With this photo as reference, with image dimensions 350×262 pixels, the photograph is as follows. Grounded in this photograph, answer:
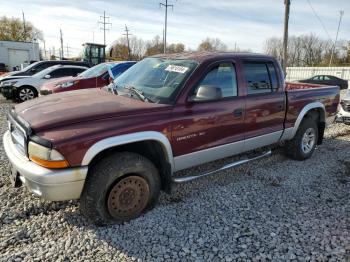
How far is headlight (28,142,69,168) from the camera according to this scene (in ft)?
9.14

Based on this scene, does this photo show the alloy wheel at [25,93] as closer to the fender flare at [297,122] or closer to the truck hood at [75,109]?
the truck hood at [75,109]

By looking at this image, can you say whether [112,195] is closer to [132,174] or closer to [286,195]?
[132,174]

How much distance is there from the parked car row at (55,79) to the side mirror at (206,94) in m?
6.21

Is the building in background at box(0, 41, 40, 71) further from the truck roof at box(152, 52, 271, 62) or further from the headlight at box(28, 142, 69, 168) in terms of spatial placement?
the headlight at box(28, 142, 69, 168)

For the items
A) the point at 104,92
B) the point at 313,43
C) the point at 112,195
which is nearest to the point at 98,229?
the point at 112,195

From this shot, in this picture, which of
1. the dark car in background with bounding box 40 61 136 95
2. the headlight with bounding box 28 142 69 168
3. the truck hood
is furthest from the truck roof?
the dark car in background with bounding box 40 61 136 95

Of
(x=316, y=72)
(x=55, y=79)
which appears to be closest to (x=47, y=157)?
(x=55, y=79)

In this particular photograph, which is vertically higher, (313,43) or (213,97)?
(313,43)

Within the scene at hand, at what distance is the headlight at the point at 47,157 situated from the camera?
2.79 meters

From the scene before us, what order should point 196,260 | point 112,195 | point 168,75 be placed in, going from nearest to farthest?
point 196,260
point 112,195
point 168,75

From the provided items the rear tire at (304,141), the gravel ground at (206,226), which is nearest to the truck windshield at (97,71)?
the gravel ground at (206,226)

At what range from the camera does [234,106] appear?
4.08 m

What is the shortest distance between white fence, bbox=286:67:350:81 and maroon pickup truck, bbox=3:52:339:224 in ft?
112

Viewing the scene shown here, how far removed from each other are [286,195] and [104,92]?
9.40ft
